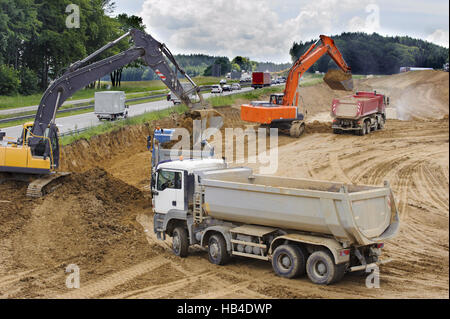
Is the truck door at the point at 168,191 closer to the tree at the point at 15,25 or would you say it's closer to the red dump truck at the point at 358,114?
the red dump truck at the point at 358,114

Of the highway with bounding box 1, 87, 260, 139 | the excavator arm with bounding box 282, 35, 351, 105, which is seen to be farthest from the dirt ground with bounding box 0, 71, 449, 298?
the highway with bounding box 1, 87, 260, 139

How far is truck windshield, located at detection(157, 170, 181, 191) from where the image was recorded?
53.5ft

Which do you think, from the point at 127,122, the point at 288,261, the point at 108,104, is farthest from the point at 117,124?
the point at 288,261

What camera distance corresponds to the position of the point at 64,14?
6694cm

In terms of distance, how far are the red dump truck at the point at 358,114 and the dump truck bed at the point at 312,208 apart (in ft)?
68.7

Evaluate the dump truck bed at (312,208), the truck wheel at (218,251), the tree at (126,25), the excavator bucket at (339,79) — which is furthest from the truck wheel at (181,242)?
the tree at (126,25)

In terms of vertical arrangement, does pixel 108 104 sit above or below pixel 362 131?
above

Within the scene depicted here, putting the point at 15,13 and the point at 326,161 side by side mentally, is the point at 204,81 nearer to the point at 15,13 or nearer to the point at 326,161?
the point at 15,13

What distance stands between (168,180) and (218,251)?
2759mm

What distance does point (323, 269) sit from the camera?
13.0 m

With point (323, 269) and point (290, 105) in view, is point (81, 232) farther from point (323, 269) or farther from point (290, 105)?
point (290, 105)

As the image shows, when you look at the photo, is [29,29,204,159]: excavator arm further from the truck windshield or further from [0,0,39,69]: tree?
[0,0,39,69]: tree

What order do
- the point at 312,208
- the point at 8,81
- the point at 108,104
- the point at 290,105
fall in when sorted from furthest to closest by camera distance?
the point at 8,81 → the point at 108,104 → the point at 290,105 → the point at 312,208

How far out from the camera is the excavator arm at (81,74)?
70.9 ft
